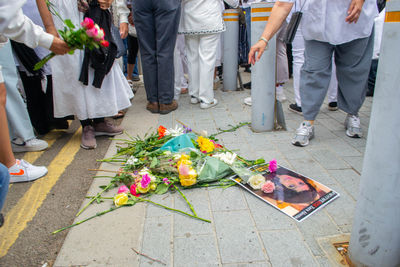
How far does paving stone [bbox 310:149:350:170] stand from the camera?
264 cm

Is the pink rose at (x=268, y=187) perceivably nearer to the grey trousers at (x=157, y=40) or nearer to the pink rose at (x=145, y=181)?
the pink rose at (x=145, y=181)

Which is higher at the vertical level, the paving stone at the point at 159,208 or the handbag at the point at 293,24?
the handbag at the point at 293,24

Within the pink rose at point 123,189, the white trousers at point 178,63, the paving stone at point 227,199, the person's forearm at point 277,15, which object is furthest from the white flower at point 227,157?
the white trousers at point 178,63

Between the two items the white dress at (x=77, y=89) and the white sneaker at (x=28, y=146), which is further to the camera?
the white sneaker at (x=28, y=146)

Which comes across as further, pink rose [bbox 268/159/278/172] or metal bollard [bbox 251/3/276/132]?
metal bollard [bbox 251/3/276/132]

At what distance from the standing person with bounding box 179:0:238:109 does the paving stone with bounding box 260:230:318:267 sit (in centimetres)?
282

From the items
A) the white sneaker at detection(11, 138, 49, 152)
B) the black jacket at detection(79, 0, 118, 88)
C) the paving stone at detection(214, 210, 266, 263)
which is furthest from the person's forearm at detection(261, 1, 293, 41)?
the white sneaker at detection(11, 138, 49, 152)

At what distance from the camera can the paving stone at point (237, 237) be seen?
1.69 metres

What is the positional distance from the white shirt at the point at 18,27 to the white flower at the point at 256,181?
63.3 inches

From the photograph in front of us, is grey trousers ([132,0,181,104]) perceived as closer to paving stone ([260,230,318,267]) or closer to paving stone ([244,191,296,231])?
paving stone ([244,191,296,231])

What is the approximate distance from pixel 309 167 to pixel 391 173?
133 centimetres

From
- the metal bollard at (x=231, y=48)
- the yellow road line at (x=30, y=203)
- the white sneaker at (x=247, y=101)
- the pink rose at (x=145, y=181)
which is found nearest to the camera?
the yellow road line at (x=30, y=203)

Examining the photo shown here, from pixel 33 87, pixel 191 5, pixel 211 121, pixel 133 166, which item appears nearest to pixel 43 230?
pixel 133 166

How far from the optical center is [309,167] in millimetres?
2650
